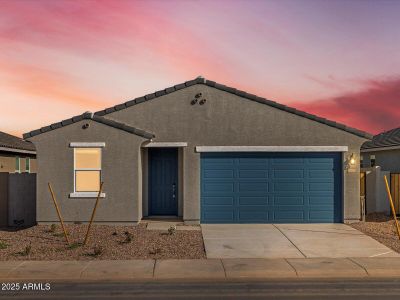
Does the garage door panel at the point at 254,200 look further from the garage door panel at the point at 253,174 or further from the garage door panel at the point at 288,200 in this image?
the garage door panel at the point at 253,174

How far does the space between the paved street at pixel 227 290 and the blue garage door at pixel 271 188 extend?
283 inches

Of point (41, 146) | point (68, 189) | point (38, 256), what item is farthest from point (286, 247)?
point (41, 146)

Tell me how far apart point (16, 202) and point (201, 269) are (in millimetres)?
9810

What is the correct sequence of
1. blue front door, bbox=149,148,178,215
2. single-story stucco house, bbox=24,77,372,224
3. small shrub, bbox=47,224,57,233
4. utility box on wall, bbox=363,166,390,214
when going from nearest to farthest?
small shrub, bbox=47,224,57,233 < single-story stucco house, bbox=24,77,372,224 < blue front door, bbox=149,148,178,215 < utility box on wall, bbox=363,166,390,214

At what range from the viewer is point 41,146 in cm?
1623

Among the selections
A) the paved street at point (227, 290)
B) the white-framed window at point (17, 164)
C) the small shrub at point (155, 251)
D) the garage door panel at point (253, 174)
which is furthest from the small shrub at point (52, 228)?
the white-framed window at point (17, 164)

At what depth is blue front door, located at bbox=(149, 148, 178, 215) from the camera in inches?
702

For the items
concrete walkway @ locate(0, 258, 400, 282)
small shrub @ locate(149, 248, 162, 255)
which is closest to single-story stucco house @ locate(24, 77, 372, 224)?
small shrub @ locate(149, 248, 162, 255)

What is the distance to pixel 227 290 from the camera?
918 centimetres

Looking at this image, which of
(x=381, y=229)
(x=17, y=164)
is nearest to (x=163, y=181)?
(x=381, y=229)

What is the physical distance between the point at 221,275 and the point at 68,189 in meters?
8.02

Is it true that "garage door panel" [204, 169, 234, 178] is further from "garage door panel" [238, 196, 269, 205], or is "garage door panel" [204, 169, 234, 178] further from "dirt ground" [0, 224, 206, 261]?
"dirt ground" [0, 224, 206, 261]

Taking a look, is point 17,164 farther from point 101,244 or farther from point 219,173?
point 101,244

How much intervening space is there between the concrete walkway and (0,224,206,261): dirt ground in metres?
0.65
